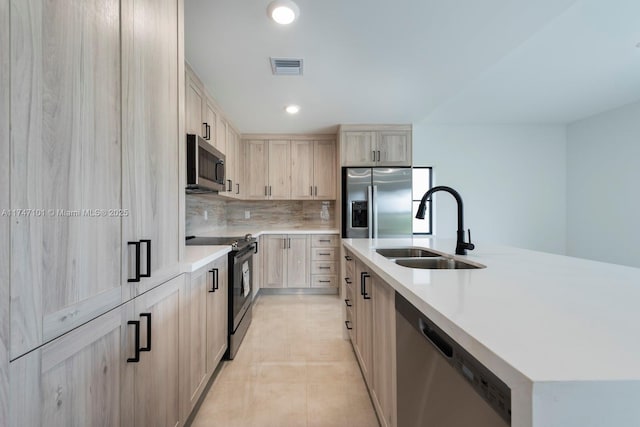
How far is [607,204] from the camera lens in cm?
392

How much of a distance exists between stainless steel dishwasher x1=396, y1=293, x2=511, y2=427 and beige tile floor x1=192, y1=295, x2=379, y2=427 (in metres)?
0.75

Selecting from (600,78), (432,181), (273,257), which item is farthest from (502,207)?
(273,257)

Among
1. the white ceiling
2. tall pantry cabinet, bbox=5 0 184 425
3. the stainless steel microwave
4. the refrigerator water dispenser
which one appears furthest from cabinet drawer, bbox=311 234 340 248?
tall pantry cabinet, bbox=5 0 184 425

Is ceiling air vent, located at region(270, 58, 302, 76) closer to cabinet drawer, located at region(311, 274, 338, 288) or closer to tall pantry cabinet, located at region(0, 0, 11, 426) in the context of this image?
tall pantry cabinet, located at region(0, 0, 11, 426)

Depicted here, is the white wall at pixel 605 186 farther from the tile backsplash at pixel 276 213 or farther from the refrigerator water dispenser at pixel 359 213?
the tile backsplash at pixel 276 213

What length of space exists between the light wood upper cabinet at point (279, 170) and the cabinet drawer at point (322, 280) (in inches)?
49.6

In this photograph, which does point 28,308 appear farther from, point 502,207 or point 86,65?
point 502,207

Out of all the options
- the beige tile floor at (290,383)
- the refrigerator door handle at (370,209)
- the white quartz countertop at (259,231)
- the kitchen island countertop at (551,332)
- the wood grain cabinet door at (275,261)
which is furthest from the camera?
the wood grain cabinet door at (275,261)

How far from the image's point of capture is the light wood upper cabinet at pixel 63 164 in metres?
0.56

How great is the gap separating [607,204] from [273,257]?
15.6 feet

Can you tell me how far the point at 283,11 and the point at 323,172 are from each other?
2.69m

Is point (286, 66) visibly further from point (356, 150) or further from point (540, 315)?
point (540, 315)

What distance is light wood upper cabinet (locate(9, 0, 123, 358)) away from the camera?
0.56m

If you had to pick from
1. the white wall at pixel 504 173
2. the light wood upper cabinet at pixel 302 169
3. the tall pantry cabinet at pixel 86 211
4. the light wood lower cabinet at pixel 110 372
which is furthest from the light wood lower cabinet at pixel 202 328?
the white wall at pixel 504 173
